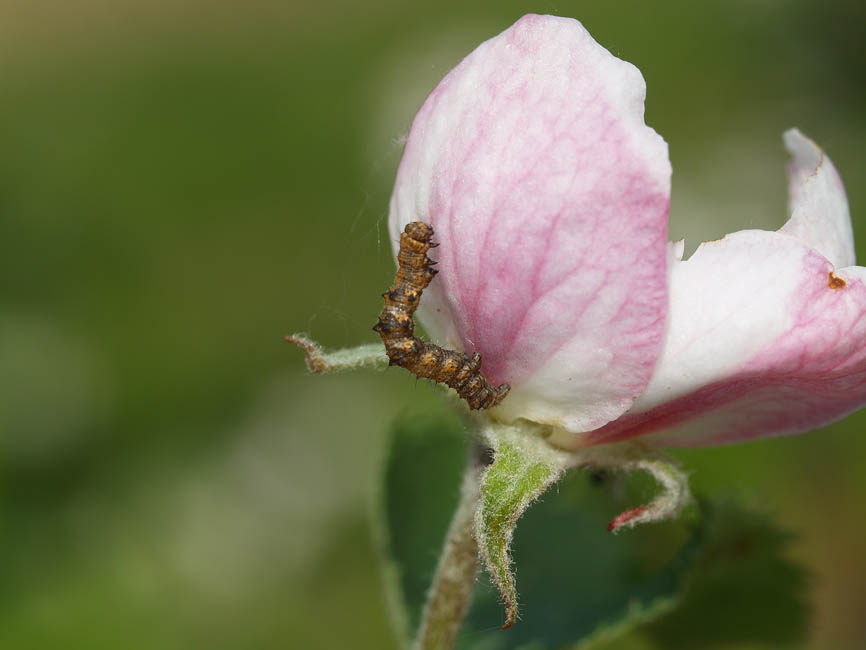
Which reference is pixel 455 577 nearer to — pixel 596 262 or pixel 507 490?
pixel 507 490

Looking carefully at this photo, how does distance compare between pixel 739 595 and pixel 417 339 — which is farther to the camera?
pixel 739 595

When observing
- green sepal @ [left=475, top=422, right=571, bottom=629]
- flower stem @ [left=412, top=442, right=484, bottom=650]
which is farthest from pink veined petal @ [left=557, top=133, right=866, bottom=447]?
flower stem @ [left=412, top=442, right=484, bottom=650]

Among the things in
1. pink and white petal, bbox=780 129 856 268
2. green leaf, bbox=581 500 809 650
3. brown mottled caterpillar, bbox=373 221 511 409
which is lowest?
green leaf, bbox=581 500 809 650

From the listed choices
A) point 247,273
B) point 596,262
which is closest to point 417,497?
point 596,262

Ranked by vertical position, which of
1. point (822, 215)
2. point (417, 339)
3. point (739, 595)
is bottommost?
point (739, 595)

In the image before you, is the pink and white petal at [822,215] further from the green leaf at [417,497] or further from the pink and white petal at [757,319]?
the green leaf at [417,497]

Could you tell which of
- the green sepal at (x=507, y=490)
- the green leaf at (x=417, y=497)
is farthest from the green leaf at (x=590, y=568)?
the green sepal at (x=507, y=490)

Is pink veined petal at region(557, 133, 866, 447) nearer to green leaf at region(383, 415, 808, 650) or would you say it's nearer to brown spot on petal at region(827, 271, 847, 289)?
brown spot on petal at region(827, 271, 847, 289)
